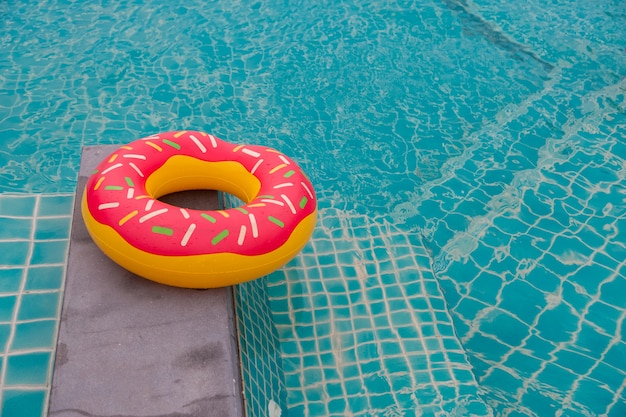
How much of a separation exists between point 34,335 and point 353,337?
4.90 ft

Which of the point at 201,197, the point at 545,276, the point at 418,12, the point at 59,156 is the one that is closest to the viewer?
the point at 201,197

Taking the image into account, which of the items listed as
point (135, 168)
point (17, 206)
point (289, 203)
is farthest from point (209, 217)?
point (17, 206)

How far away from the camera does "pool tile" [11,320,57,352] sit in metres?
2.59

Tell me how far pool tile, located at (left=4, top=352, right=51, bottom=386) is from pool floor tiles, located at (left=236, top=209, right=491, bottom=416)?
0.80 metres

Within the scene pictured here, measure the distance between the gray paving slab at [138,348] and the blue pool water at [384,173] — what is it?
0.17m

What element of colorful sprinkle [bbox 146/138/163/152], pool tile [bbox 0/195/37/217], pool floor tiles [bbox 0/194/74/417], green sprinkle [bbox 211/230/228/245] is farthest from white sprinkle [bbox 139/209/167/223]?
pool tile [bbox 0/195/37/217]

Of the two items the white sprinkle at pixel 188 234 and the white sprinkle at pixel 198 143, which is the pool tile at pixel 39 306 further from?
the white sprinkle at pixel 198 143

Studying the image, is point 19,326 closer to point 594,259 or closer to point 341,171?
point 341,171

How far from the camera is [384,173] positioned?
4.43 metres

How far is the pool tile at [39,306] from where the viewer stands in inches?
107

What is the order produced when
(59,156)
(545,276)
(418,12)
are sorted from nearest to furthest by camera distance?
(545,276)
(59,156)
(418,12)

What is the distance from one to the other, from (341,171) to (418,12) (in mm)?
2783

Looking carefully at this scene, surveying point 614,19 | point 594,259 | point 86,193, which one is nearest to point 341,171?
point 594,259

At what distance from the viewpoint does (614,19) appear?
6.54m
